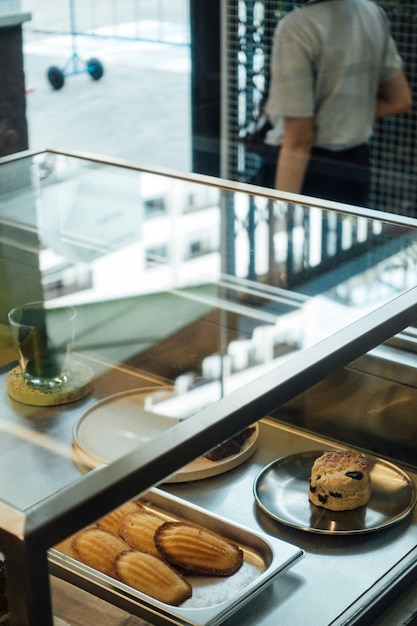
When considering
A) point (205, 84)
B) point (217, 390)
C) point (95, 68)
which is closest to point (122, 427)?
point (217, 390)

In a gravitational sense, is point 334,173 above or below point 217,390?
below

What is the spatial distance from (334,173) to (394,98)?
9.3 inches

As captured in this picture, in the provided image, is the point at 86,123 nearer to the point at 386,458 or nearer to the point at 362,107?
the point at 362,107

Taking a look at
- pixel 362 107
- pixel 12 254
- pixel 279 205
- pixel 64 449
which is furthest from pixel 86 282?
pixel 362 107

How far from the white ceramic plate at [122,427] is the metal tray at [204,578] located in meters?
0.04

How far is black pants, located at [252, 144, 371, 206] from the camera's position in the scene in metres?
2.38

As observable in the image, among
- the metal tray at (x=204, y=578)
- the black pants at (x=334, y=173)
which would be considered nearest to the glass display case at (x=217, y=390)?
the metal tray at (x=204, y=578)

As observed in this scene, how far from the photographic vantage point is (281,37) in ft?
6.93

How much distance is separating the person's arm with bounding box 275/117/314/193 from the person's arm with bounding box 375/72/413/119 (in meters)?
0.25

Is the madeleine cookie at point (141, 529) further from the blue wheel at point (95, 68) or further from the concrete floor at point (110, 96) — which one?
the blue wheel at point (95, 68)

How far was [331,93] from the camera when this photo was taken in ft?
7.41

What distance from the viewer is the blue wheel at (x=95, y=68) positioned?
8.16 ft

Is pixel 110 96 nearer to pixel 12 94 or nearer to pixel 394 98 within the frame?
pixel 12 94

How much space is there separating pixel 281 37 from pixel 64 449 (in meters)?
1.64
